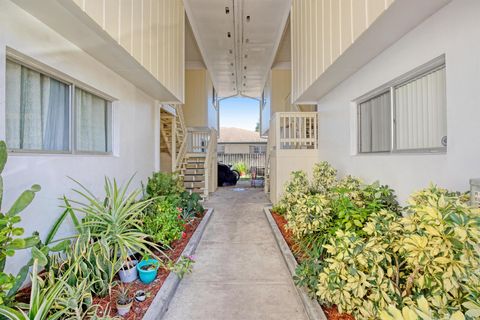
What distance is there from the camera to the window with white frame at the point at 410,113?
2820 millimetres

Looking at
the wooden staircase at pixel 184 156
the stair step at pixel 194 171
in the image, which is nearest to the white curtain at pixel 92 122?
the wooden staircase at pixel 184 156

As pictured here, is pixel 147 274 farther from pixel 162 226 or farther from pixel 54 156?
pixel 54 156

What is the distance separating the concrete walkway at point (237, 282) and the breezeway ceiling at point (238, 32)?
6.43m

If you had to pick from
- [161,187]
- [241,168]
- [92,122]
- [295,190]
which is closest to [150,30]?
[92,122]

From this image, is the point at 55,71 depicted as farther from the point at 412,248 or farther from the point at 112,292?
the point at 412,248

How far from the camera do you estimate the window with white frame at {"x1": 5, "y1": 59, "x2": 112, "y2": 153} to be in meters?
2.66

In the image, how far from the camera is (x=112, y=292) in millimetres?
2768

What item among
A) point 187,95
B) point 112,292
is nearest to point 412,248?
point 112,292

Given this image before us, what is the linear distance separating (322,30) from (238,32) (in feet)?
18.2

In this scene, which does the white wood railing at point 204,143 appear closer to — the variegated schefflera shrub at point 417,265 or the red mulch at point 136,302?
the red mulch at point 136,302

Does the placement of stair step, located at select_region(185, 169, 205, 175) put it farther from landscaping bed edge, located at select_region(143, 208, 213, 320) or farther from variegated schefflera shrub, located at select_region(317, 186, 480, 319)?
variegated schefflera shrub, located at select_region(317, 186, 480, 319)

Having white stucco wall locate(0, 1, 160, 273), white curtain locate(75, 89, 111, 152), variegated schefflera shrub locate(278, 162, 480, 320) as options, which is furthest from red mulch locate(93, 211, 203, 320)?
white curtain locate(75, 89, 111, 152)

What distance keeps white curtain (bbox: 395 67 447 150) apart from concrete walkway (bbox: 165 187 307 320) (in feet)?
7.40

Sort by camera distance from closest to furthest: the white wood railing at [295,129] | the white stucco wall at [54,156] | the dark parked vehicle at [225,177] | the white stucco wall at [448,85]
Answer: the white stucco wall at [448,85]
the white stucco wall at [54,156]
the white wood railing at [295,129]
the dark parked vehicle at [225,177]
